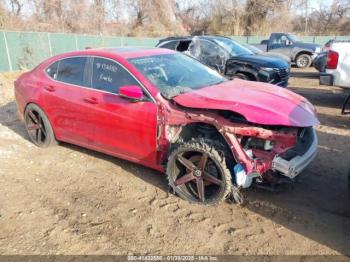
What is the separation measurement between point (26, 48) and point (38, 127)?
1166 centimetres

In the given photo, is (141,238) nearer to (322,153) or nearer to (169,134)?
(169,134)

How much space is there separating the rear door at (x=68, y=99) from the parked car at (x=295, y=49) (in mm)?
15087

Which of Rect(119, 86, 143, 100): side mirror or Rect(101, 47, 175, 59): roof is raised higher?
Rect(101, 47, 175, 59): roof

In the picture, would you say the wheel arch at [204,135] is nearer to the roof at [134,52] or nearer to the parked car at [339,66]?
the roof at [134,52]

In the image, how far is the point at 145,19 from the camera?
39812 mm

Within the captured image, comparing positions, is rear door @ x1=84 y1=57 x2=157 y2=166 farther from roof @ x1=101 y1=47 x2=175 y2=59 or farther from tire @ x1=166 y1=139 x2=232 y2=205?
tire @ x1=166 y1=139 x2=232 y2=205

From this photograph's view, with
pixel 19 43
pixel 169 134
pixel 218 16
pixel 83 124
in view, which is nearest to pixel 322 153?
pixel 169 134

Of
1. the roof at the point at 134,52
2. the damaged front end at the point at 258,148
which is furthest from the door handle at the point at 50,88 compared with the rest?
the damaged front end at the point at 258,148

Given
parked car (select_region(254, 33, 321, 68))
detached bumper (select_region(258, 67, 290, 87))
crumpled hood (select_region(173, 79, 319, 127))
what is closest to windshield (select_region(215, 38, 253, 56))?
detached bumper (select_region(258, 67, 290, 87))

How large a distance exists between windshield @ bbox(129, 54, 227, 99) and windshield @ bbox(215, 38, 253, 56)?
4.96 m

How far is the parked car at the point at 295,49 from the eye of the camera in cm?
1750

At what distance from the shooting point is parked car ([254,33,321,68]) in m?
17.5

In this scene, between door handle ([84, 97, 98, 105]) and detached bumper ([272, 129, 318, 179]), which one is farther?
door handle ([84, 97, 98, 105])

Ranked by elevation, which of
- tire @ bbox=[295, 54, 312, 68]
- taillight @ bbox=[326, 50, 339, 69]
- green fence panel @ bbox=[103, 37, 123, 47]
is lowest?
tire @ bbox=[295, 54, 312, 68]
